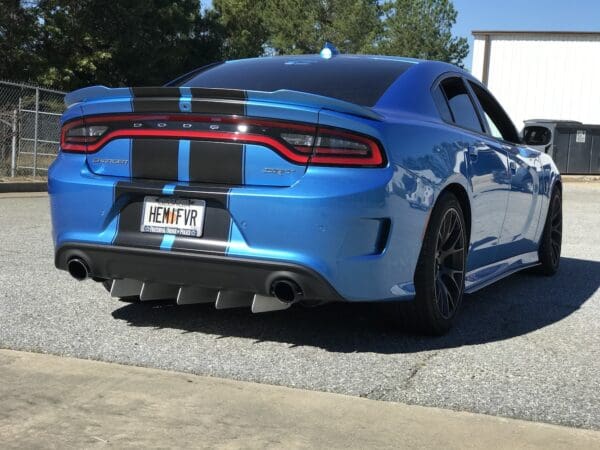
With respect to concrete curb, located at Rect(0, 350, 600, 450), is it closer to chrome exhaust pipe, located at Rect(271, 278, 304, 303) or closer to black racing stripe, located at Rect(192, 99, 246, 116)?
chrome exhaust pipe, located at Rect(271, 278, 304, 303)

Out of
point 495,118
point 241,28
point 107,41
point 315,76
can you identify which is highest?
point 241,28

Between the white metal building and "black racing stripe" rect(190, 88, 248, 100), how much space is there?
33.5m

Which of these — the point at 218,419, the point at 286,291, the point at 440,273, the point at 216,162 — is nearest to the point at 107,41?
the point at 440,273

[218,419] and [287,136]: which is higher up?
[287,136]

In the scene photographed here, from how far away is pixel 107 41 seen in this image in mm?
29047

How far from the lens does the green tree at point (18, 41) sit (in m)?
25.8

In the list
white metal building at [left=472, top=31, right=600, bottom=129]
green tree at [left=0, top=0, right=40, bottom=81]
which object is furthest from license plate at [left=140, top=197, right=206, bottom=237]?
white metal building at [left=472, top=31, right=600, bottom=129]

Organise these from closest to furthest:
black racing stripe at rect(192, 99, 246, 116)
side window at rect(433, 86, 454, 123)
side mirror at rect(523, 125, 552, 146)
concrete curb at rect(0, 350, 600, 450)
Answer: concrete curb at rect(0, 350, 600, 450)
black racing stripe at rect(192, 99, 246, 116)
side window at rect(433, 86, 454, 123)
side mirror at rect(523, 125, 552, 146)

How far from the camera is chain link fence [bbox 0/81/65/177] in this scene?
46.1 feet

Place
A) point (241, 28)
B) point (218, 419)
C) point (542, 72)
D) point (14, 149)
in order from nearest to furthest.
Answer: point (218, 419), point (14, 149), point (542, 72), point (241, 28)

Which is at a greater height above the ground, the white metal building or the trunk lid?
the white metal building

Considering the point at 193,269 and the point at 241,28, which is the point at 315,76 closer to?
the point at 193,269

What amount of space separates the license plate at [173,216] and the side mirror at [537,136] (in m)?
3.21

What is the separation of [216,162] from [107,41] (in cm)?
2730
